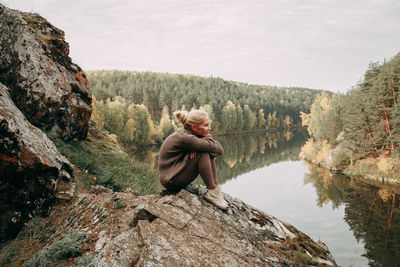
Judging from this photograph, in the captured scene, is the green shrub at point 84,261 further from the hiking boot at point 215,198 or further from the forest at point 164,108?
the forest at point 164,108

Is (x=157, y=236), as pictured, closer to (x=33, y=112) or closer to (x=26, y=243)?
(x=26, y=243)

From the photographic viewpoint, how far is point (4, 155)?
347 cm

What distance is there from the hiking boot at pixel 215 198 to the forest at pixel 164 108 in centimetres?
3044

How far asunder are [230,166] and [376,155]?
53.1ft

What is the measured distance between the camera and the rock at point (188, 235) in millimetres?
2438

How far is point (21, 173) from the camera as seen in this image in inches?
148

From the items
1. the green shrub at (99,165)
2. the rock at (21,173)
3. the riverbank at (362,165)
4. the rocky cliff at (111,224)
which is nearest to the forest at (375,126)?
the riverbank at (362,165)

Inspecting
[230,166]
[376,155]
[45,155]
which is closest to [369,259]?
[45,155]

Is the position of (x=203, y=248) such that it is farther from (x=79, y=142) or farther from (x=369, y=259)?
(x=369, y=259)

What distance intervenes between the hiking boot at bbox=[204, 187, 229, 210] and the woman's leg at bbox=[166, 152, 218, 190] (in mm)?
90

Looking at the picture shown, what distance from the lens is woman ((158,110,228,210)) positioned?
369 centimetres

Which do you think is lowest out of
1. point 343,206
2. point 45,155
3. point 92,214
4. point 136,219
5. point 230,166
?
point 230,166

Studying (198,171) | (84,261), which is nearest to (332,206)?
(198,171)

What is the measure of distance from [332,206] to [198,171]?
57.8 feet
